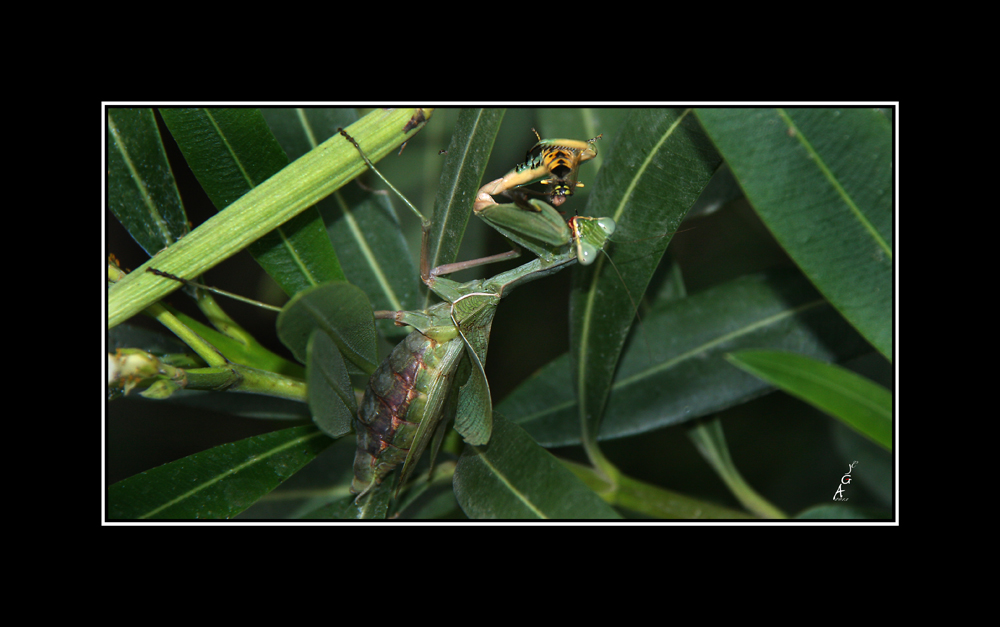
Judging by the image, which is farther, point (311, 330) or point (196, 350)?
point (196, 350)

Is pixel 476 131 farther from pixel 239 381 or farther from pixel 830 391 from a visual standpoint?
pixel 830 391

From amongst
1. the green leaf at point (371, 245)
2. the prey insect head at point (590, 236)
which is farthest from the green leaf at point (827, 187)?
the green leaf at point (371, 245)

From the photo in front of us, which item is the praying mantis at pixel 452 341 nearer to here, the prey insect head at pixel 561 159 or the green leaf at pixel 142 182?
the prey insect head at pixel 561 159

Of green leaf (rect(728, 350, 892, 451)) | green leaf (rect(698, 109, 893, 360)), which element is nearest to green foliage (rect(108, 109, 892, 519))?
green leaf (rect(698, 109, 893, 360))

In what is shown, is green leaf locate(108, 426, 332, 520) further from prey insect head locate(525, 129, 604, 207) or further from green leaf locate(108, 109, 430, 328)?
prey insect head locate(525, 129, 604, 207)

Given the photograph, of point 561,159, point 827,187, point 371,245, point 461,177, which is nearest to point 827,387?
point 827,187
